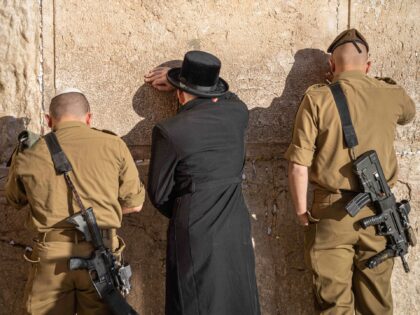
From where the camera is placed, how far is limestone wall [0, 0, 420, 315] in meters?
3.79

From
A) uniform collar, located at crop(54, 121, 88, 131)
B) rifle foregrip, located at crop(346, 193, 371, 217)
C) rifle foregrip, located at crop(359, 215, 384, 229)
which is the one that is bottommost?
rifle foregrip, located at crop(359, 215, 384, 229)

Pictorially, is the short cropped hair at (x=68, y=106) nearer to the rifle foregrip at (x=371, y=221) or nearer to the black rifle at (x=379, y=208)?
the black rifle at (x=379, y=208)

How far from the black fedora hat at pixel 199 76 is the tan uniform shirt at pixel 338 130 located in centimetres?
54

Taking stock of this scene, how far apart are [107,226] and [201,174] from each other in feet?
2.03

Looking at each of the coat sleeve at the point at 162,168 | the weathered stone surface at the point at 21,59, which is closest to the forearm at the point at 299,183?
the coat sleeve at the point at 162,168

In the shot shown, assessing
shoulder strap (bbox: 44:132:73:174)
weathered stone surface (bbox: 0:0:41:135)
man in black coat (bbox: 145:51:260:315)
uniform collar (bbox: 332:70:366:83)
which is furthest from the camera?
weathered stone surface (bbox: 0:0:41:135)

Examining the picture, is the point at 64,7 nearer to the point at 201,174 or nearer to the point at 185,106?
the point at 185,106

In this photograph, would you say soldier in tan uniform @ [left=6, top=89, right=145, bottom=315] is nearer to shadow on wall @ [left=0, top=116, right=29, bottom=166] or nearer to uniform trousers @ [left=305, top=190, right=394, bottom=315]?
shadow on wall @ [left=0, top=116, right=29, bottom=166]

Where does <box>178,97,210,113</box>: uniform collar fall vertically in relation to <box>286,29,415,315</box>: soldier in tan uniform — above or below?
above

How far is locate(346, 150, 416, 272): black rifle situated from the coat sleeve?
1033mm

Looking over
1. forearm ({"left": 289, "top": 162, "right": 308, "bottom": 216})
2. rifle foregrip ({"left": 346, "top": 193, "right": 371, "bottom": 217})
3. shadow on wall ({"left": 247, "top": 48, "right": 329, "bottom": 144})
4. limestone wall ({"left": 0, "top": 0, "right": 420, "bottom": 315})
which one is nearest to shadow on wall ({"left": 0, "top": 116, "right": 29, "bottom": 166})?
limestone wall ({"left": 0, "top": 0, "right": 420, "bottom": 315})

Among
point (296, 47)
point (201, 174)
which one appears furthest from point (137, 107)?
point (296, 47)

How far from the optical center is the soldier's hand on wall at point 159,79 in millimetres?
3697

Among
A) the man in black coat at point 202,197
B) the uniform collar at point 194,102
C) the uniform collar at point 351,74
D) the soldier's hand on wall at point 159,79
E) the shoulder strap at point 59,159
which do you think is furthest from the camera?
the soldier's hand on wall at point 159,79
